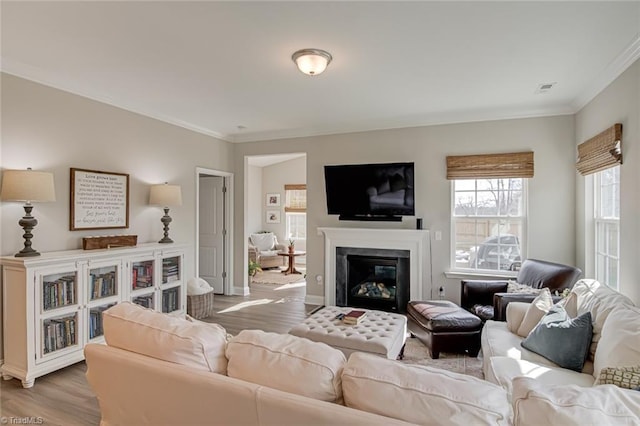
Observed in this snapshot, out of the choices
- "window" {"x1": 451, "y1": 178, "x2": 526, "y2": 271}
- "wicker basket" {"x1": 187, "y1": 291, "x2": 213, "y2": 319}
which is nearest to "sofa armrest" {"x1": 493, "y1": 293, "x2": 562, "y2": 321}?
"window" {"x1": 451, "y1": 178, "x2": 526, "y2": 271}

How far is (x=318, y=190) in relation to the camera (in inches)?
209

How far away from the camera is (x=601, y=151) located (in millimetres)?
3148

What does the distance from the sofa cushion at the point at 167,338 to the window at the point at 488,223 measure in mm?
3850

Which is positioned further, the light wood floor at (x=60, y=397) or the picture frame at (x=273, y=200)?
the picture frame at (x=273, y=200)

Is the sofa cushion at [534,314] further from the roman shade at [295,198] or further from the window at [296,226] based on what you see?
the window at [296,226]

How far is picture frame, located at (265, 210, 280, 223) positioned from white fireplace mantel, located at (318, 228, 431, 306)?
4597mm

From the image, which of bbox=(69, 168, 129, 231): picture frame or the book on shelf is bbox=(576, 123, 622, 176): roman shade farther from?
bbox=(69, 168, 129, 231): picture frame

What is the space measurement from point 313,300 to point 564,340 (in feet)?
11.8

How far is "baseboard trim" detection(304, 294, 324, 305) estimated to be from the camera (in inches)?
209

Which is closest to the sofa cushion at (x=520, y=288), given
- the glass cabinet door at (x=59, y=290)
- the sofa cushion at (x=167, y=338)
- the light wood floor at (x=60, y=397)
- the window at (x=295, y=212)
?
the light wood floor at (x=60, y=397)

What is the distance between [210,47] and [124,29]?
590 mm

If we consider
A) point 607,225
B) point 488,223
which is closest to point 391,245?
point 488,223

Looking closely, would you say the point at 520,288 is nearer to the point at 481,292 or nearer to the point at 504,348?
the point at 481,292

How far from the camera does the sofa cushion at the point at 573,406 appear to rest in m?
0.89
